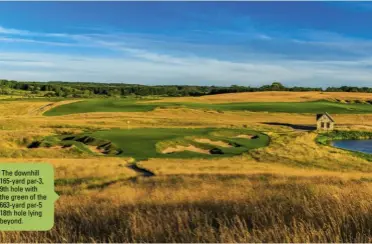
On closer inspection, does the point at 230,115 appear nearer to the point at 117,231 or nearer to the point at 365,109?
the point at 365,109

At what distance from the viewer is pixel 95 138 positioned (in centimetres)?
5681

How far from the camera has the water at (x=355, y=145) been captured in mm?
67287

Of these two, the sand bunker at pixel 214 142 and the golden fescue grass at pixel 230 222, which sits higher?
the golden fescue grass at pixel 230 222

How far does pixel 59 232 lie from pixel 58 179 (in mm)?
23251

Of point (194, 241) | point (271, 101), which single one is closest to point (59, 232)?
point (194, 241)

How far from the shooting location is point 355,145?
72250 millimetres

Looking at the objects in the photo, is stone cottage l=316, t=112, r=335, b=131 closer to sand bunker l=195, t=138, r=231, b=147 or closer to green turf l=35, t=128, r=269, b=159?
green turf l=35, t=128, r=269, b=159

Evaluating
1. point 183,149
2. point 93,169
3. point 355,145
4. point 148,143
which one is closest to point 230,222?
point 93,169

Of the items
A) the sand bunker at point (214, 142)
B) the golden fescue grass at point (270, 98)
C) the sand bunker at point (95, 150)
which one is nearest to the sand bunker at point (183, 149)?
the sand bunker at point (214, 142)
